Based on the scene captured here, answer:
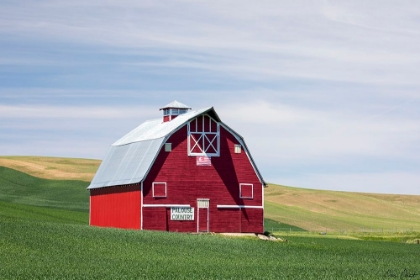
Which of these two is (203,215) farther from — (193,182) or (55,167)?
(55,167)

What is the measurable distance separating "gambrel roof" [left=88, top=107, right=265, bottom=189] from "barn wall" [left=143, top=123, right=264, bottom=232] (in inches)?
17.9

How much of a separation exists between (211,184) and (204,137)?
→ 2854mm

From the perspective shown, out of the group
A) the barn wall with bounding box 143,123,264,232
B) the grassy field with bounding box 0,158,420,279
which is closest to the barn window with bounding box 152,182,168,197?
the barn wall with bounding box 143,123,264,232

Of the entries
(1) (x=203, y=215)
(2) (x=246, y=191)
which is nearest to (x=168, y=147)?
(1) (x=203, y=215)

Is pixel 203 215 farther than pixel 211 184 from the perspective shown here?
No

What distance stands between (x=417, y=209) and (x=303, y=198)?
17472mm

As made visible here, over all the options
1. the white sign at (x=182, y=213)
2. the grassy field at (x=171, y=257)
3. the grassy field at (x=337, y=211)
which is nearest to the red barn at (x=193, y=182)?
the white sign at (x=182, y=213)

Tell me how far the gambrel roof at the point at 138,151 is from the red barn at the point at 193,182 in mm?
87

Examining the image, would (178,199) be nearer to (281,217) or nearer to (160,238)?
(160,238)

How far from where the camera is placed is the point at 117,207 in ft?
187

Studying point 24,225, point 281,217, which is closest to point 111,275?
point 24,225

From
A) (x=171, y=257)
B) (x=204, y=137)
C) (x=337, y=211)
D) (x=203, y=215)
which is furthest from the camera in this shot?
(x=337, y=211)

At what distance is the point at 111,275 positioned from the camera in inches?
1145

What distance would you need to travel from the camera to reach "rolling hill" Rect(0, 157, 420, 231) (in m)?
80.4
